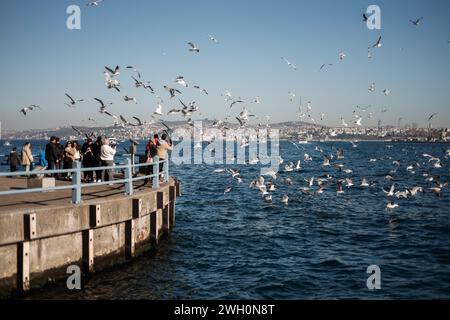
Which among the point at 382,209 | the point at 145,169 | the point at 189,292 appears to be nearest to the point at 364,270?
the point at 189,292

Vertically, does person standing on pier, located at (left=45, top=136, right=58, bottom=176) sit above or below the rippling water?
above

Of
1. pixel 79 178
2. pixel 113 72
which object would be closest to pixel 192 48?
pixel 113 72

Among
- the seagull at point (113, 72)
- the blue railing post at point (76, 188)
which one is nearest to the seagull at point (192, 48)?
the seagull at point (113, 72)

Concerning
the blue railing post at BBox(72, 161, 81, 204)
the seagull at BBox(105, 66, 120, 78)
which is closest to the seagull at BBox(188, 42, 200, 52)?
the seagull at BBox(105, 66, 120, 78)

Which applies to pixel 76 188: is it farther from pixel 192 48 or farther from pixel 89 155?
pixel 192 48

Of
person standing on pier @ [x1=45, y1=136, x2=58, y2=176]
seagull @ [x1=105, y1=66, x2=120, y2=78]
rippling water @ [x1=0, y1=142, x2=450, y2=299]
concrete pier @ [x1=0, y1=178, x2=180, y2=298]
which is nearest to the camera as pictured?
concrete pier @ [x1=0, y1=178, x2=180, y2=298]

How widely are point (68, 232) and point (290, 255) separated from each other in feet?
27.9

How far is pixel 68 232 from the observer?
39.6 feet

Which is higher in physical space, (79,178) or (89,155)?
(89,155)

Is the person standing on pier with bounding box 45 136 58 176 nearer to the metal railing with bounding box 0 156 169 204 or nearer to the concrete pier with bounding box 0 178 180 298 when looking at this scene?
the concrete pier with bounding box 0 178 180 298

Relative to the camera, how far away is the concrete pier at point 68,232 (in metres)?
10.9

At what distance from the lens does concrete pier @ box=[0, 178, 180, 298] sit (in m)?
10.9

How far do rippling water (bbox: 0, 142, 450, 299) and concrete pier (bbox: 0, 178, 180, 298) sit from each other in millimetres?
507
